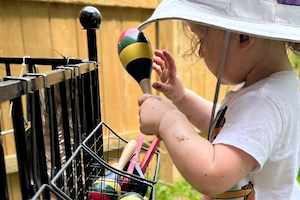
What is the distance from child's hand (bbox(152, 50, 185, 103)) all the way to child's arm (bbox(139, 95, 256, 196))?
0.77ft

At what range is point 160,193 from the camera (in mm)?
1729

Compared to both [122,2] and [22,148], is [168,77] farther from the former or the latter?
[122,2]

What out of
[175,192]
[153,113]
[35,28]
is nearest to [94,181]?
[153,113]

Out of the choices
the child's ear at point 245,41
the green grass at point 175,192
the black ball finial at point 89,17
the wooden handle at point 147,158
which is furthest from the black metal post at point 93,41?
the green grass at point 175,192

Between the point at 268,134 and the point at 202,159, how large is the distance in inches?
5.7

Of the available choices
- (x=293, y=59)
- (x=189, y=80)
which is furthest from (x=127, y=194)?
(x=293, y=59)

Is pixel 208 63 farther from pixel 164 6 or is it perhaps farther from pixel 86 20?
pixel 86 20

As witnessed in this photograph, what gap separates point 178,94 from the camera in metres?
0.86

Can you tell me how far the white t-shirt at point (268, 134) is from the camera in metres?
0.52

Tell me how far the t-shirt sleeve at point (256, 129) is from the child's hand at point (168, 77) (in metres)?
0.28

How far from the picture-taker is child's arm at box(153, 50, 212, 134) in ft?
2.60

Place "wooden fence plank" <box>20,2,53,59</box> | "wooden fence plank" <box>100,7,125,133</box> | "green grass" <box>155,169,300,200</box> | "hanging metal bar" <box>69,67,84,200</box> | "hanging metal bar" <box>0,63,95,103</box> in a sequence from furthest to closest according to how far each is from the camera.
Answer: "green grass" <box>155,169,300,200</box> → "wooden fence plank" <box>100,7,125,133</box> → "wooden fence plank" <box>20,2,53,59</box> → "hanging metal bar" <box>69,67,84,200</box> → "hanging metal bar" <box>0,63,95,103</box>

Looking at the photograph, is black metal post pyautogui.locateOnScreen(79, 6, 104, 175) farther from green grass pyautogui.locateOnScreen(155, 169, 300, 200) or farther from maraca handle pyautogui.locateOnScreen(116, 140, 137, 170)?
green grass pyautogui.locateOnScreen(155, 169, 300, 200)

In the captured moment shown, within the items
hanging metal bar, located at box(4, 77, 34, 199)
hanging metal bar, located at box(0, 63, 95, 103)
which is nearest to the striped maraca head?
hanging metal bar, located at box(0, 63, 95, 103)
